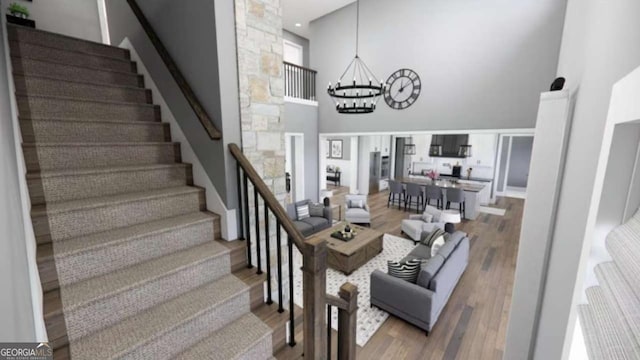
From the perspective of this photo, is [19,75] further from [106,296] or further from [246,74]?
[106,296]

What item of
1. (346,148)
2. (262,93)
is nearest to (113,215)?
(262,93)

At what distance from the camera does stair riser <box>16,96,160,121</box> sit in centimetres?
203

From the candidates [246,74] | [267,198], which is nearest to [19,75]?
[246,74]

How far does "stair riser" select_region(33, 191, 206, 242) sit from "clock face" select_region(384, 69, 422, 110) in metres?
4.82

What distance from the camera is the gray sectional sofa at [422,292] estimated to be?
10.4 ft

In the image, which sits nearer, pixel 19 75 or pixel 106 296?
pixel 106 296

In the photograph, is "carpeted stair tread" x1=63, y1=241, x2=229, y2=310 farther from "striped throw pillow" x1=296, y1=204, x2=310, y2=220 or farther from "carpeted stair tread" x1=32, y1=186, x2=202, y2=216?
"striped throw pillow" x1=296, y1=204, x2=310, y2=220

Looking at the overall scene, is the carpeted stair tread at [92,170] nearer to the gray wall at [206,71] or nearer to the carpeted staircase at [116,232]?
the carpeted staircase at [116,232]

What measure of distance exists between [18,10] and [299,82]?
4.93 metres

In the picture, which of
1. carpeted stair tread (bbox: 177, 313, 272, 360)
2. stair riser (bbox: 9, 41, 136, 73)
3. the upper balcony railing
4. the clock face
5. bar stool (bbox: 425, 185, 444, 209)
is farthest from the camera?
bar stool (bbox: 425, 185, 444, 209)

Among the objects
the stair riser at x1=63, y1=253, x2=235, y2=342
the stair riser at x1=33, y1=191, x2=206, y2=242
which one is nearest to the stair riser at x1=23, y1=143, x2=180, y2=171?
the stair riser at x1=33, y1=191, x2=206, y2=242

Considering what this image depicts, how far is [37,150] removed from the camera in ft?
5.98

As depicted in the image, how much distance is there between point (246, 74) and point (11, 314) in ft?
5.95

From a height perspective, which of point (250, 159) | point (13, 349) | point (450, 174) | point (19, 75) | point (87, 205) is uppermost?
point (19, 75)
